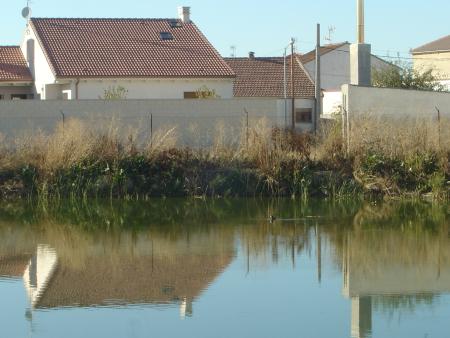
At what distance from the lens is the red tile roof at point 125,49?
43969 mm

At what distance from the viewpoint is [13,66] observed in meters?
48.2

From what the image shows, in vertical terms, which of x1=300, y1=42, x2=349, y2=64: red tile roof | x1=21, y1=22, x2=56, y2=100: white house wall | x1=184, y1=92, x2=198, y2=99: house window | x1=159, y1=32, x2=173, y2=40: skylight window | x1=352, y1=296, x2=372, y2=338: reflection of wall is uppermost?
x1=300, y1=42, x2=349, y2=64: red tile roof

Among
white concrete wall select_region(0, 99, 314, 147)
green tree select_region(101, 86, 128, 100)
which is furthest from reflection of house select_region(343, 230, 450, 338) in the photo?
green tree select_region(101, 86, 128, 100)

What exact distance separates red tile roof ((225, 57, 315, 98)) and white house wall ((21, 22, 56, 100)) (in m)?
12.0

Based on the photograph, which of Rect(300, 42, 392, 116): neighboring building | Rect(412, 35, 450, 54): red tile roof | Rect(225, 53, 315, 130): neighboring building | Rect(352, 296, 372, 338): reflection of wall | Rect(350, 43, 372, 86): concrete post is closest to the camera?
Rect(352, 296, 372, 338): reflection of wall

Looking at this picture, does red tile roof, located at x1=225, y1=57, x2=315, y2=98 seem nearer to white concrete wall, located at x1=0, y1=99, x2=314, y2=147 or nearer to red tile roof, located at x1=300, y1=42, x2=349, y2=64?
red tile roof, located at x1=300, y1=42, x2=349, y2=64

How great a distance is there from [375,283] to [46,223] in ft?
29.7

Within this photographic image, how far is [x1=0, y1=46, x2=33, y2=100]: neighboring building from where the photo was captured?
46.9 meters

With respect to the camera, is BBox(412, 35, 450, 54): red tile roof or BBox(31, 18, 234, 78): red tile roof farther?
BBox(412, 35, 450, 54): red tile roof

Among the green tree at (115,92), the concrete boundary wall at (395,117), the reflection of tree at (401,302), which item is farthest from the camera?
the green tree at (115,92)

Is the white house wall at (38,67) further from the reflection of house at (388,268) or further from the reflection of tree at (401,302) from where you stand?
the reflection of tree at (401,302)

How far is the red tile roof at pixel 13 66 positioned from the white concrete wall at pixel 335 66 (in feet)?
61.7

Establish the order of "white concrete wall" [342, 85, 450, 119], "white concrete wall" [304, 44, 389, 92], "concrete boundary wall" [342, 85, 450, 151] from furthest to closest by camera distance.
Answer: "white concrete wall" [304, 44, 389, 92] < "white concrete wall" [342, 85, 450, 119] < "concrete boundary wall" [342, 85, 450, 151]

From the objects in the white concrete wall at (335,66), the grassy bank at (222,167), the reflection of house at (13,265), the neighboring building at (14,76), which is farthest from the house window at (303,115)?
the white concrete wall at (335,66)
